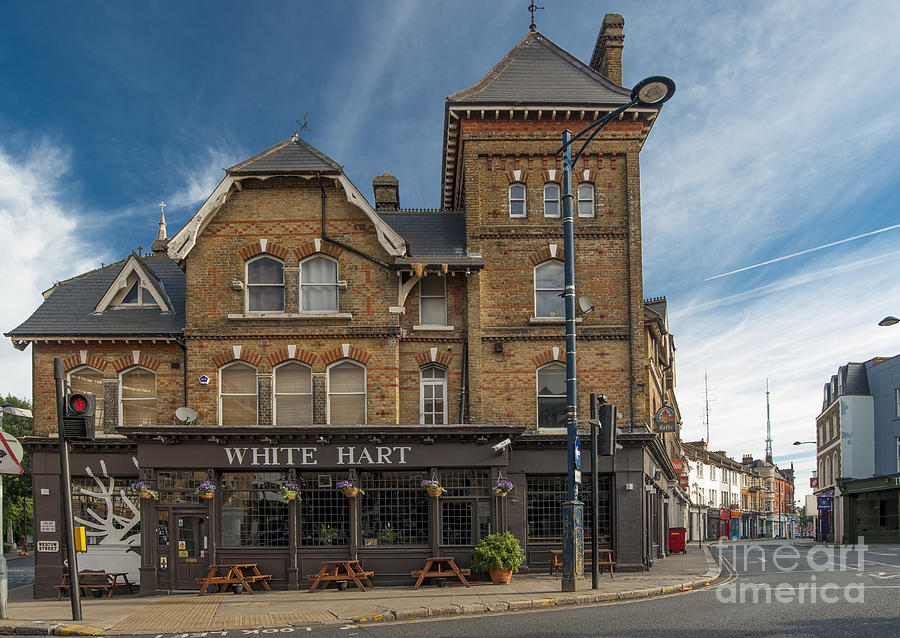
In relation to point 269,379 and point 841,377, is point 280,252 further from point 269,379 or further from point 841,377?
point 841,377

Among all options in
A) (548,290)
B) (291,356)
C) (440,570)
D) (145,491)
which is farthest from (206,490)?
(548,290)

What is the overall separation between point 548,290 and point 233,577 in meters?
11.3

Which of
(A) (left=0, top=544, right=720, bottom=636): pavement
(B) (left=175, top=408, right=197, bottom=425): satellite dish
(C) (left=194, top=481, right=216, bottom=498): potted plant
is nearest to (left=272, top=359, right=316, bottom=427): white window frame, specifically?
(B) (left=175, top=408, right=197, bottom=425): satellite dish

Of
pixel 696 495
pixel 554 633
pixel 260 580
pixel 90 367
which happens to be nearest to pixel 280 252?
pixel 90 367

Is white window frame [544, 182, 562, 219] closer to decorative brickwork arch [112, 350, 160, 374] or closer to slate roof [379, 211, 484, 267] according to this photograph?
slate roof [379, 211, 484, 267]

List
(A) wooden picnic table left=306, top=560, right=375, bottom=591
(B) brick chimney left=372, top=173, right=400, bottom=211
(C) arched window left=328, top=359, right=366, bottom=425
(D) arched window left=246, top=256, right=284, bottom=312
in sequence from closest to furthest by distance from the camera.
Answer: (A) wooden picnic table left=306, top=560, right=375, bottom=591
(C) arched window left=328, top=359, right=366, bottom=425
(D) arched window left=246, top=256, right=284, bottom=312
(B) brick chimney left=372, top=173, right=400, bottom=211

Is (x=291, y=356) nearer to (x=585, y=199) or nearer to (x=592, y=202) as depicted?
(x=585, y=199)

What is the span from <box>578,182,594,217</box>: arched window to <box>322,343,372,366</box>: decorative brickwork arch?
7.48 metres

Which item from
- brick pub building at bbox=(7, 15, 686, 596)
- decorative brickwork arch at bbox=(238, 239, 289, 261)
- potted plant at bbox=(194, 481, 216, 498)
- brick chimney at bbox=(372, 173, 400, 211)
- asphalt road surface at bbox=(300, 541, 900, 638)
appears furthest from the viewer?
brick chimney at bbox=(372, 173, 400, 211)

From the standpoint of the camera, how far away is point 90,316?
24266mm

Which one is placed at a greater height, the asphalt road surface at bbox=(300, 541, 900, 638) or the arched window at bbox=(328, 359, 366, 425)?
the arched window at bbox=(328, 359, 366, 425)

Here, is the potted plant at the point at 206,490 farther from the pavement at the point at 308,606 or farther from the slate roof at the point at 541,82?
the slate roof at the point at 541,82

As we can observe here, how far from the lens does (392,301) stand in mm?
23062

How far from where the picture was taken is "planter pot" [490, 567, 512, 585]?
66.4 ft
